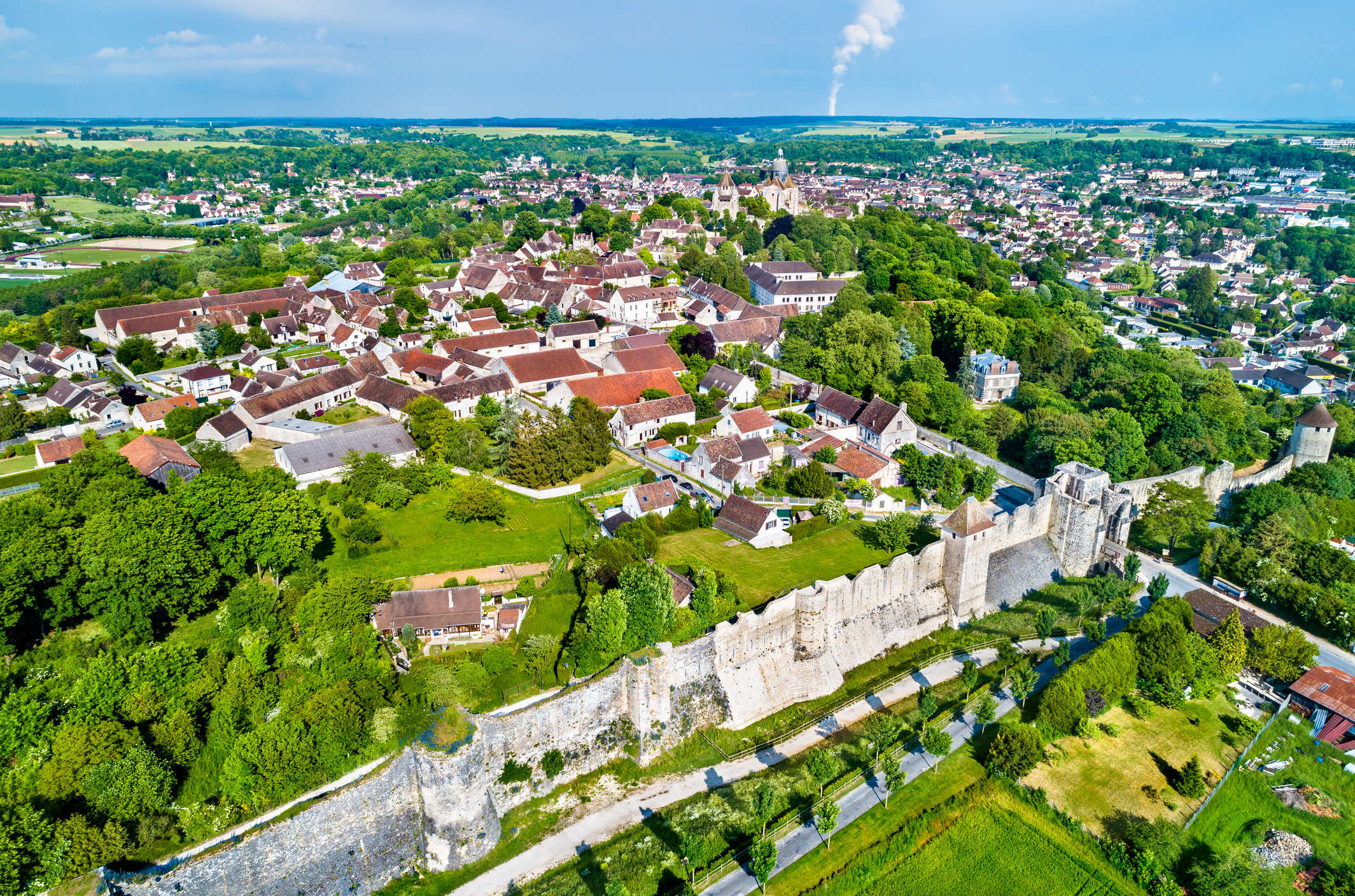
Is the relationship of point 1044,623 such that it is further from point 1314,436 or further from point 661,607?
point 1314,436

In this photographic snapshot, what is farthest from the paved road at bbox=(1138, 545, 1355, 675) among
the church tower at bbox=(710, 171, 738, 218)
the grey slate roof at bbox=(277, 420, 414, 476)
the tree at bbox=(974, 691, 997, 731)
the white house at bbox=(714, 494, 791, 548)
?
the church tower at bbox=(710, 171, 738, 218)

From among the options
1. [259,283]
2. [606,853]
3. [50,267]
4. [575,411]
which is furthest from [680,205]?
[606,853]

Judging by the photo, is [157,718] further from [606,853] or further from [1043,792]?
[1043,792]

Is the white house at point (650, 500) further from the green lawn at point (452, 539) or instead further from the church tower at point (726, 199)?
the church tower at point (726, 199)

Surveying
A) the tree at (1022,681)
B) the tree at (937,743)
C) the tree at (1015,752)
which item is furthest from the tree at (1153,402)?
the tree at (937,743)

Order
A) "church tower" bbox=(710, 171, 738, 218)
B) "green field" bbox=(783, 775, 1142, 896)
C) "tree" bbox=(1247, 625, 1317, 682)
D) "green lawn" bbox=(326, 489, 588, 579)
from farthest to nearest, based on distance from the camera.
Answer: "church tower" bbox=(710, 171, 738, 218), "green lawn" bbox=(326, 489, 588, 579), "tree" bbox=(1247, 625, 1317, 682), "green field" bbox=(783, 775, 1142, 896)

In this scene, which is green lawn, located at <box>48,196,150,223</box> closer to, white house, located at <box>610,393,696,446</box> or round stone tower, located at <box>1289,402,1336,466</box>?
white house, located at <box>610,393,696,446</box>
